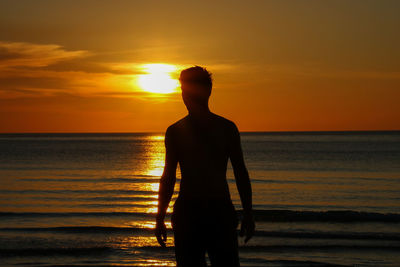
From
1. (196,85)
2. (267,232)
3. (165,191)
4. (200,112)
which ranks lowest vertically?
(267,232)

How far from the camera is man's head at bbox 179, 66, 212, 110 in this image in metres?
4.27

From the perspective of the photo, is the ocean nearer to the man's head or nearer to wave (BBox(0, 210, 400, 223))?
wave (BBox(0, 210, 400, 223))

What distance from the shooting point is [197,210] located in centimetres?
417

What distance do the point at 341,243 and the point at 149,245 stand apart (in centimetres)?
485

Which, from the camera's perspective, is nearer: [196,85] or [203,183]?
[203,183]

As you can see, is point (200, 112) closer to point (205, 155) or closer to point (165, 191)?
point (205, 155)

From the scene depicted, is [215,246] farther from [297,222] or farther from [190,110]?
[297,222]

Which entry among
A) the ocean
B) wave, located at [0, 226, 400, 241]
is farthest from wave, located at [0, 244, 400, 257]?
wave, located at [0, 226, 400, 241]

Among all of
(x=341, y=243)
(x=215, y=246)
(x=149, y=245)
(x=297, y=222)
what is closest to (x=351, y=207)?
(x=297, y=222)

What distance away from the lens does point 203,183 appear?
412 centimetres

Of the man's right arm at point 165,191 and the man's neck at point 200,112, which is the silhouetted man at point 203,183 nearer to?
the man's neck at point 200,112

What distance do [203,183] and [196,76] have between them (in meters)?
0.89

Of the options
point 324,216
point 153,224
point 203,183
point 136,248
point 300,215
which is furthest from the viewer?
point 300,215

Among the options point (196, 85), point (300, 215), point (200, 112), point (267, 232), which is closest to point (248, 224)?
point (200, 112)
